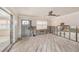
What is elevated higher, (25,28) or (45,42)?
(25,28)

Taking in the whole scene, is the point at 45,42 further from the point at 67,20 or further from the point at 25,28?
the point at 67,20

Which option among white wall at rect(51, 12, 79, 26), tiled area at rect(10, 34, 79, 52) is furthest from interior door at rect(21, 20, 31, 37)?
white wall at rect(51, 12, 79, 26)

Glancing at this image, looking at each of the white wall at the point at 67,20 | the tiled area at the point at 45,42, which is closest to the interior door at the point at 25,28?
the tiled area at the point at 45,42

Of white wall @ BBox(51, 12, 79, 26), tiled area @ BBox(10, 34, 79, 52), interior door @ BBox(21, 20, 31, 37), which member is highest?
white wall @ BBox(51, 12, 79, 26)

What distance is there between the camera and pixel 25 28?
322cm

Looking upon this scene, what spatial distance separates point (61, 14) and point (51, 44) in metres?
1.08

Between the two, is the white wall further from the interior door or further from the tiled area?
the interior door

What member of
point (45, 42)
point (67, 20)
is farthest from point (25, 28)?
point (67, 20)

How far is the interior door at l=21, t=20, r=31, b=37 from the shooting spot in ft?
10.5

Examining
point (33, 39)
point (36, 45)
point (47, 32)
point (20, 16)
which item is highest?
point (20, 16)
